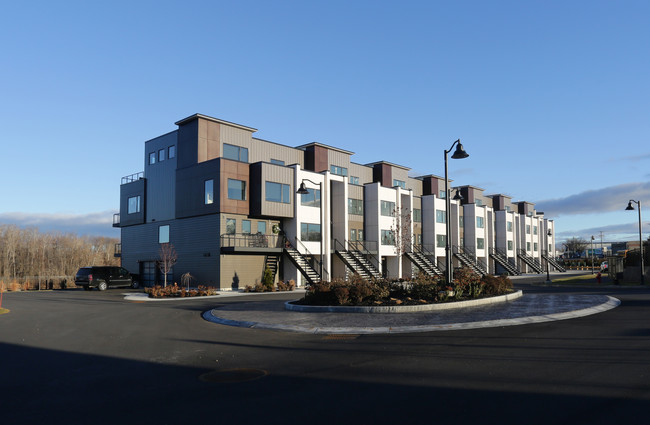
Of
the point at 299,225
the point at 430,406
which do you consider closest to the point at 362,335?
the point at 430,406

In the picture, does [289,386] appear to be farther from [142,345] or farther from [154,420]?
[142,345]

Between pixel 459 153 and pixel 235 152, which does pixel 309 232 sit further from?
pixel 459 153

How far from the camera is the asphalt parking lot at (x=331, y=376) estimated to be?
6020 millimetres

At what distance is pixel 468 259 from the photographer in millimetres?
57531

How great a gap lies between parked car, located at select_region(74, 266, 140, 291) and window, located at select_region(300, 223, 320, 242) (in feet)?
48.3

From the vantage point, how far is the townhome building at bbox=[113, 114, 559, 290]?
3609 cm

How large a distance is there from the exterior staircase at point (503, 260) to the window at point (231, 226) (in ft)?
137

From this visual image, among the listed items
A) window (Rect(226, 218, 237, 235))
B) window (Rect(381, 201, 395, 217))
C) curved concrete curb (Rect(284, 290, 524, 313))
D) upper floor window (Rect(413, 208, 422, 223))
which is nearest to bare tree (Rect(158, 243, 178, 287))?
window (Rect(226, 218, 237, 235))

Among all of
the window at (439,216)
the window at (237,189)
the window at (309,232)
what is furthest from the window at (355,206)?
the window at (439,216)

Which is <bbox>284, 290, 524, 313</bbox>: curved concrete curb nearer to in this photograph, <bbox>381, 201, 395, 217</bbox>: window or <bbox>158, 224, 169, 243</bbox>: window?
<bbox>158, 224, 169, 243</bbox>: window

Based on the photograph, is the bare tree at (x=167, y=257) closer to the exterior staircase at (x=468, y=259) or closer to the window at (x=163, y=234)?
the window at (x=163, y=234)

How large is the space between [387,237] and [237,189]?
57.6ft

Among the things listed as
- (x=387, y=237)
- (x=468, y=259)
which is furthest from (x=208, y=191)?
(x=468, y=259)

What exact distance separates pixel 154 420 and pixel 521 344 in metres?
7.96
